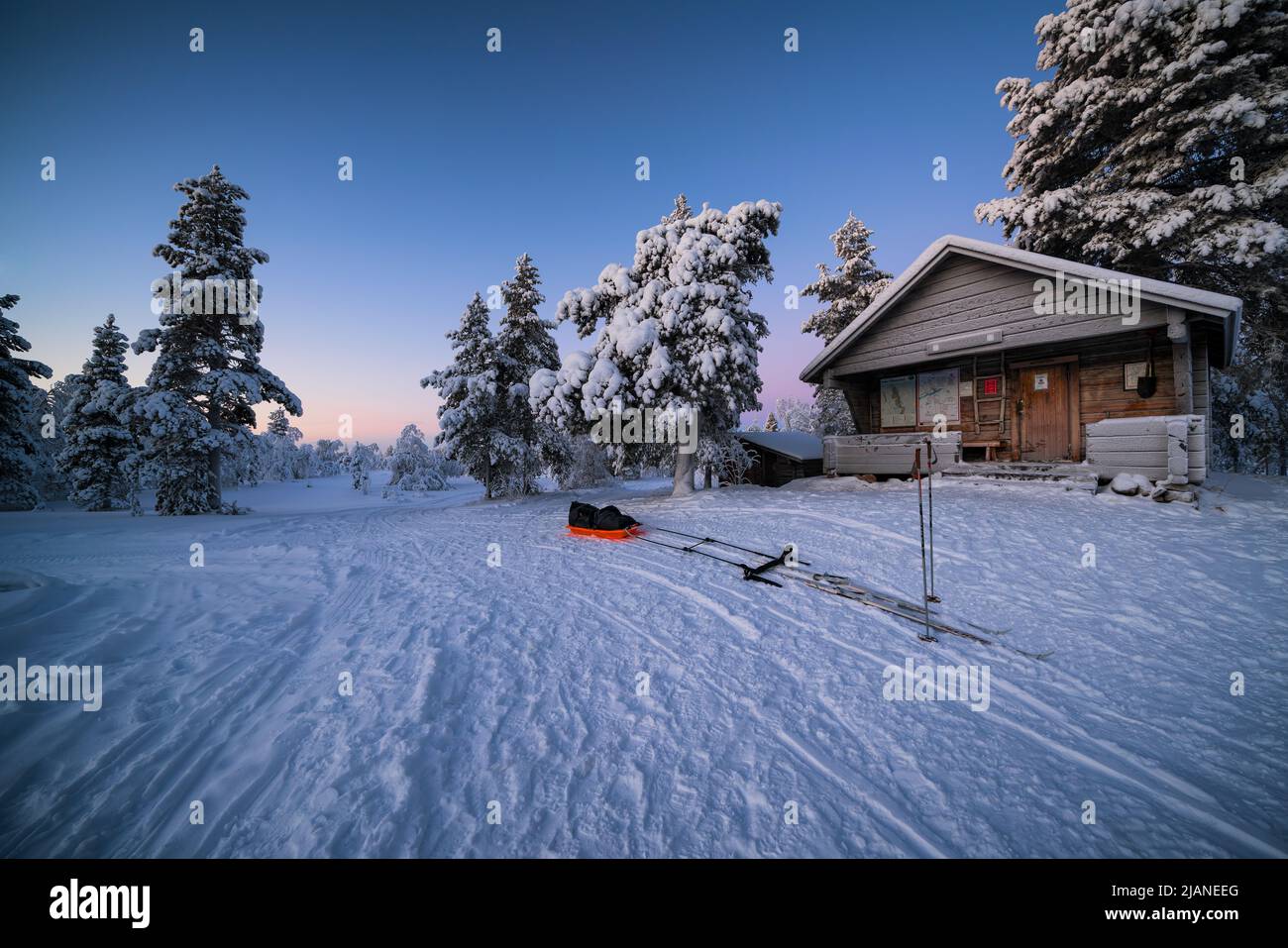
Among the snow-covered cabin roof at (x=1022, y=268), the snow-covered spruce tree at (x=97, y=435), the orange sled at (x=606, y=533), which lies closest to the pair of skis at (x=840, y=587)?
the orange sled at (x=606, y=533)

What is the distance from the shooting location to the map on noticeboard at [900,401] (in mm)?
14688

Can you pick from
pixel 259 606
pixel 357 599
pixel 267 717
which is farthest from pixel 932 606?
pixel 259 606

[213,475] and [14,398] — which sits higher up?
[14,398]

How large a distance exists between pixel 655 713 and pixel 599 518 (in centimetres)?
575

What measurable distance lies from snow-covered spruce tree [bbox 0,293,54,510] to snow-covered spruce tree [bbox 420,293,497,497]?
1406cm

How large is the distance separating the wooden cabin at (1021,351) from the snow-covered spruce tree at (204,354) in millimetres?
→ 21014

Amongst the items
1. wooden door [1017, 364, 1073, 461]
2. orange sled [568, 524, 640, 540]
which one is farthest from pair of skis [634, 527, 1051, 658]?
wooden door [1017, 364, 1073, 461]

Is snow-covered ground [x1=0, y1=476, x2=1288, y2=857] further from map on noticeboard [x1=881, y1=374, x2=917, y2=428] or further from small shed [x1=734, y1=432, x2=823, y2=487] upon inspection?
small shed [x1=734, y1=432, x2=823, y2=487]

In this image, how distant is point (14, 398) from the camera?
647 inches

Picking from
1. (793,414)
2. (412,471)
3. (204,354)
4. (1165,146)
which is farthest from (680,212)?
(793,414)

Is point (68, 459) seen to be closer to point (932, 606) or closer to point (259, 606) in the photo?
point (259, 606)

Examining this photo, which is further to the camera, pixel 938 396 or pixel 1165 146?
pixel 938 396

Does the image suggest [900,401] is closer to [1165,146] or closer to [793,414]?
[1165,146]
